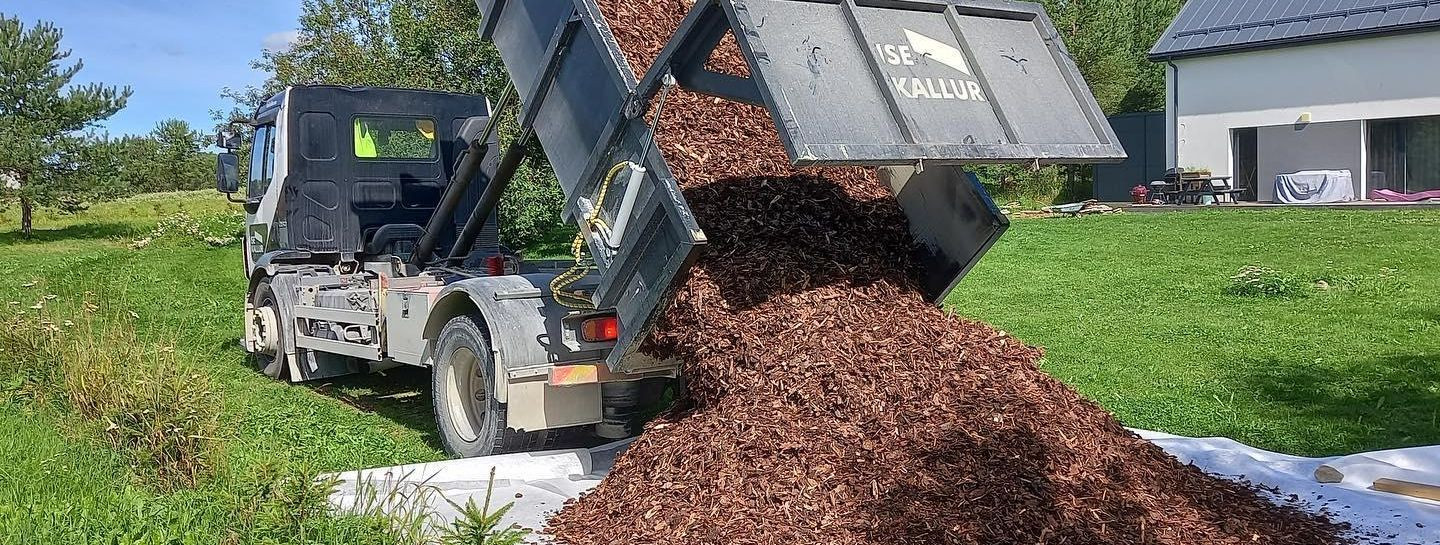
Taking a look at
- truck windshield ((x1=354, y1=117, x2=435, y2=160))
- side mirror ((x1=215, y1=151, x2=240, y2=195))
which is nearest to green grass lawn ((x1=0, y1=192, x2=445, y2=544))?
side mirror ((x1=215, y1=151, x2=240, y2=195))

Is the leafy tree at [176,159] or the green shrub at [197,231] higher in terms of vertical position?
the leafy tree at [176,159]

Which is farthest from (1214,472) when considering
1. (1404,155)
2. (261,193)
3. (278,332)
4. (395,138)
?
(1404,155)

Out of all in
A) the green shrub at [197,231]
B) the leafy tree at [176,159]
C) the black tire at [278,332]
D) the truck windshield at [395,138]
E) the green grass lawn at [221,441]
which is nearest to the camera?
the green grass lawn at [221,441]

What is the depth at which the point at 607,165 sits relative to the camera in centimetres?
549

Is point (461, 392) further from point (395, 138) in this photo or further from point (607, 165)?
point (395, 138)

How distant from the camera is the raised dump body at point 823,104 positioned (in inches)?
172

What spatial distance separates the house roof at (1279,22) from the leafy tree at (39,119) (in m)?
28.1

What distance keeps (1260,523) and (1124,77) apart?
38.3 meters

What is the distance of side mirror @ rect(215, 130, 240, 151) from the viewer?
951cm

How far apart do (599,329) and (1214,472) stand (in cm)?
307

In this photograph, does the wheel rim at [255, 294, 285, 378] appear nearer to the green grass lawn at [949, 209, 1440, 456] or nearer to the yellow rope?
the yellow rope

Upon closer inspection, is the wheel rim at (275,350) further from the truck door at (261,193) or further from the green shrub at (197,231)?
the green shrub at (197,231)

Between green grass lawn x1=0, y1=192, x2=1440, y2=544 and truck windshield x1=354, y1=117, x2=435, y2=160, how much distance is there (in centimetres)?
184

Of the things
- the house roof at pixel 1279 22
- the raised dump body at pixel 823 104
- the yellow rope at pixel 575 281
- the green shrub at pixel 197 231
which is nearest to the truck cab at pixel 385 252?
the yellow rope at pixel 575 281
